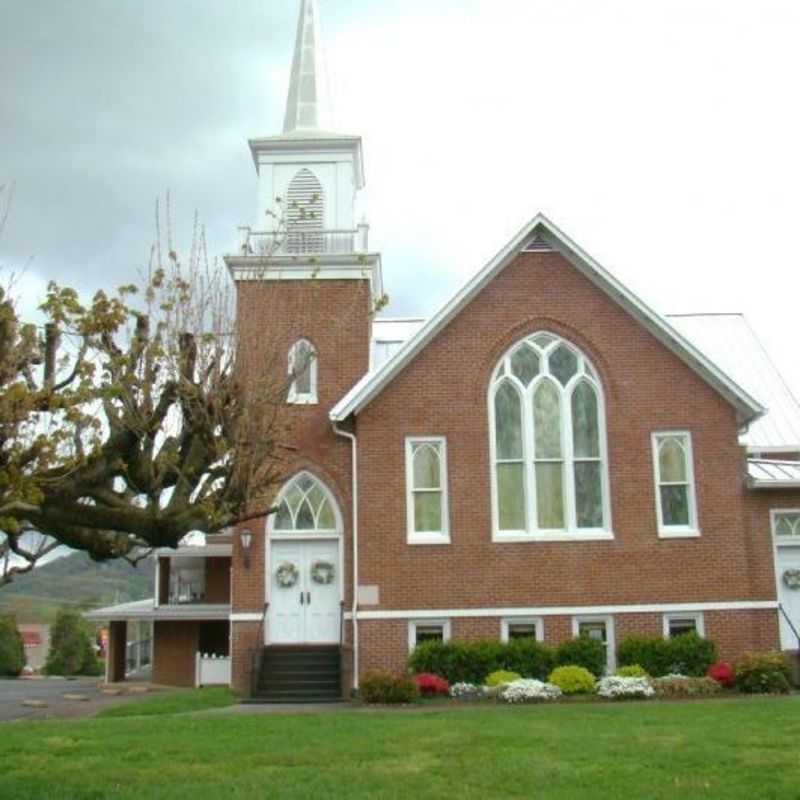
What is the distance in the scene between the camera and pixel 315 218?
26.3 metres

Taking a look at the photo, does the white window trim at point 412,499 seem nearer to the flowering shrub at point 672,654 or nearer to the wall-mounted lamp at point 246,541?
the wall-mounted lamp at point 246,541

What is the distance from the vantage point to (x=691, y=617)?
23.7m

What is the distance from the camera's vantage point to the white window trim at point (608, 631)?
23391mm

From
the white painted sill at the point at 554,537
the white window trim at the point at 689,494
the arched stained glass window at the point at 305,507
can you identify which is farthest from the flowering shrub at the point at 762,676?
the arched stained glass window at the point at 305,507

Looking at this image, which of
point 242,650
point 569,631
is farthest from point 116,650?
point 569,631

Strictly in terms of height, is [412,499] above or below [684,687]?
above

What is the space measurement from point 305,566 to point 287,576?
43 cm

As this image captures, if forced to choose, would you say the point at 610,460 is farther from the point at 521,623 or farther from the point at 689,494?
the point at 521,623

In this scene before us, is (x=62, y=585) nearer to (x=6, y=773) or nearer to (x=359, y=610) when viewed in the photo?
(x=359, y=610)

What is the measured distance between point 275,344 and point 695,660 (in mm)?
11690

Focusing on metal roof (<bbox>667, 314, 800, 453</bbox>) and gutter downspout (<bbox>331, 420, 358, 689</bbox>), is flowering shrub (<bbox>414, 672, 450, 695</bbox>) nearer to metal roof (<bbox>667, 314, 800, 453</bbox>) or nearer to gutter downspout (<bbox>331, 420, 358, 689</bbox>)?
gutter downspout (<bbox>331, 420, 358, 689</bbox>)

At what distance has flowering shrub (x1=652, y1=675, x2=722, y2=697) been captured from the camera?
21.1m

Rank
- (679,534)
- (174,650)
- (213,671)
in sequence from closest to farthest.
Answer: (679,534)
(213,671)
(174,650)

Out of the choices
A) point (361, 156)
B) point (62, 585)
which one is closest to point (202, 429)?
point (361, 156)
